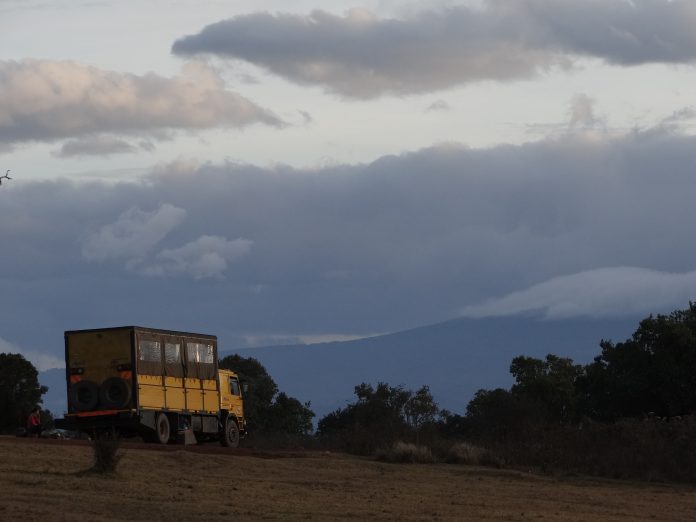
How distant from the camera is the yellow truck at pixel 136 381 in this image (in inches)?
1639

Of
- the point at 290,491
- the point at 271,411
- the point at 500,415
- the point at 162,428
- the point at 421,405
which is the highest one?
the point at 271,411

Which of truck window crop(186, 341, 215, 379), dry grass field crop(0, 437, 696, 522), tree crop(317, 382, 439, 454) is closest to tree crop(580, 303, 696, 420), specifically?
tree crop(317, 382, 439, 454)

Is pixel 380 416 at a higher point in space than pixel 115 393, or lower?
lower

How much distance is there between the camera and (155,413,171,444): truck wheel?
141 feet

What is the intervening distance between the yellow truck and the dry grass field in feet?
11.2

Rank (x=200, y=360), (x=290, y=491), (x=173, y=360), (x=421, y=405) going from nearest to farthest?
(x=290, y=491)
(x=173, y=360)
(x=200, y=360)
(x=421, y=405)

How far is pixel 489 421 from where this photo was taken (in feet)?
221

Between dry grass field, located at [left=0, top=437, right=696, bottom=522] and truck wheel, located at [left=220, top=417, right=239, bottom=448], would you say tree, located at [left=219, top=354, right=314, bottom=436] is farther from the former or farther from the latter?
dry grass field, located at [left=0, top=437, right=696, bottom=522]

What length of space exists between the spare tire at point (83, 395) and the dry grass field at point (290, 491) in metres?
4.16

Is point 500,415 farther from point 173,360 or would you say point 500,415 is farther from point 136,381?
point 136,381

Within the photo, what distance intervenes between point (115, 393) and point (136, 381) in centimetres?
76

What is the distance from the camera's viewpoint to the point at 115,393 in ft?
137

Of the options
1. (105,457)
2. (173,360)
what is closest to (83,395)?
(173,360)

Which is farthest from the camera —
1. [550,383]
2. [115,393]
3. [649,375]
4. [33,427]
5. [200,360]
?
[550,383]
